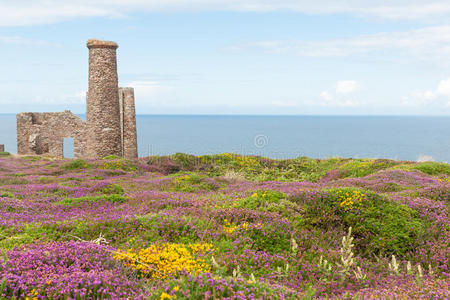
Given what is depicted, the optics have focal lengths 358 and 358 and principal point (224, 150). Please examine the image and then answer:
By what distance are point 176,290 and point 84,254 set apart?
2.03 meters

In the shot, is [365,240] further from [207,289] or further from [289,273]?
[207,289]

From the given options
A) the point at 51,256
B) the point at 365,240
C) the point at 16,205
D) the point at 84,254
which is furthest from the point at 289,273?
the point at 16,205

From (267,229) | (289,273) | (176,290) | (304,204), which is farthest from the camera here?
(304,204)

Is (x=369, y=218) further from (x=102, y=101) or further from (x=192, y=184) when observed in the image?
(x=102, y=101)

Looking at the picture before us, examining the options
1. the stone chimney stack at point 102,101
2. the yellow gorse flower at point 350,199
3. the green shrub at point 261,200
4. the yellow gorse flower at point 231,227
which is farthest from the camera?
the stone chimney stack at point 102,101

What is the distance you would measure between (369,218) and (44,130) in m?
43.4

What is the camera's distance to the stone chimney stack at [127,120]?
111 ft

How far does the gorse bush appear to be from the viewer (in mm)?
7520

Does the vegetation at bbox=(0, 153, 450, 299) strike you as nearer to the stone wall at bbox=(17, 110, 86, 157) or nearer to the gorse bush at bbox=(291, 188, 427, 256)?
the gorse bush at bbox=(291, 188, 427, 256)

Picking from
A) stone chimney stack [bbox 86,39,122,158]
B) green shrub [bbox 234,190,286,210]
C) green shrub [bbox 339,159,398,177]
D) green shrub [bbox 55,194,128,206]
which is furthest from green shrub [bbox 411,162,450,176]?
stone chimney stack [bbox 86,39,122,158]

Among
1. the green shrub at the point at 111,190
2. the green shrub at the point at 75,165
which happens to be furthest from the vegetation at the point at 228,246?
the green shrub at the point at 75,165

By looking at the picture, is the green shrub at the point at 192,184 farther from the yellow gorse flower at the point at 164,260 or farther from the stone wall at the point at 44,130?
the stone wall at the point at 44,130

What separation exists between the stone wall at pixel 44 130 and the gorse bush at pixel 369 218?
38.6m

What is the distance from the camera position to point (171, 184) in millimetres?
16062
